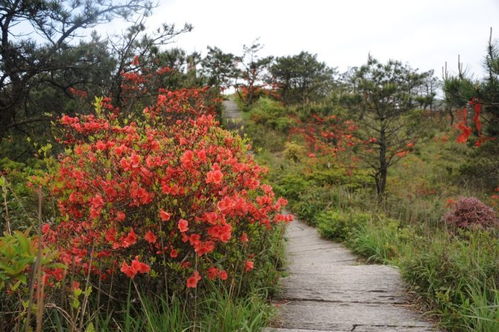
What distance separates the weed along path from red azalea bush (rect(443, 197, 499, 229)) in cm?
272

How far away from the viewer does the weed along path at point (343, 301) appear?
9.07 feet

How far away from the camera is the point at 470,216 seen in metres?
6.25

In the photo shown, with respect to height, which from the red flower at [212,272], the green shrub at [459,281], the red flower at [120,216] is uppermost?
the red flower at [120,216]

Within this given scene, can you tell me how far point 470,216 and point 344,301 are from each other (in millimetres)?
3946

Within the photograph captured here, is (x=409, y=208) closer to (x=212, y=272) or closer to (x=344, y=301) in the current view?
(x=344, y=301)

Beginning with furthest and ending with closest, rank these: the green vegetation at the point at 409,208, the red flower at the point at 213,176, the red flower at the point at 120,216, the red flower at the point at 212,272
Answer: the green vegetation at the point at 409,208, the red flower at the point at 212,272, the red flower at the point at 213,176, the red flower at the point at 120,216

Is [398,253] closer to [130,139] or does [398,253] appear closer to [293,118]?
[130,139]

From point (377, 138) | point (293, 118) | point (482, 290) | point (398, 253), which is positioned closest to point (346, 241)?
point (398, 253)

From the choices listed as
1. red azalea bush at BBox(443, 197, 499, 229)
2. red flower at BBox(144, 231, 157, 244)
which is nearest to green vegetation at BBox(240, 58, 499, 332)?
red azalea bush at BBox(443, 197, 499, 229)

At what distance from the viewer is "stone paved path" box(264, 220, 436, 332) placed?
2.77 m

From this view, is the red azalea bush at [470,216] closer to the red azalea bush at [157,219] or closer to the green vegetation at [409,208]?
the green vegetation at [409,208]

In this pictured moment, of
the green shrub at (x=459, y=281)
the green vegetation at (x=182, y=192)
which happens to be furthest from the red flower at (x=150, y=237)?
the green shrub at (x=459, y=281)

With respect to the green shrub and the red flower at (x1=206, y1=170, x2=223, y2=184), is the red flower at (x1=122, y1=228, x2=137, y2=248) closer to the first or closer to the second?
the red flower at (x1=206, y1=170, x2=223, y2=184)

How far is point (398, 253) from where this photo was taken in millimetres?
4590
